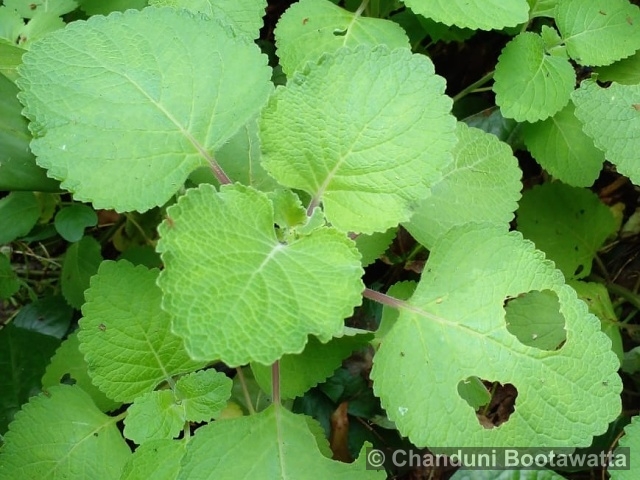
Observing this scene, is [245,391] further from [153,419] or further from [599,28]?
[599,28]

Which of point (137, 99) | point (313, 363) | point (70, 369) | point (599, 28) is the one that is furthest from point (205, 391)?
point (599, 28)

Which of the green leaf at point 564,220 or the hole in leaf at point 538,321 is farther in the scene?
the green leaf at point 564,220

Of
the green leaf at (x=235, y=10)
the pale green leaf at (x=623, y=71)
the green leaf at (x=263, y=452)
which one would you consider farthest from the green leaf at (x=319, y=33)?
the green leaf at (x=263, y=452)

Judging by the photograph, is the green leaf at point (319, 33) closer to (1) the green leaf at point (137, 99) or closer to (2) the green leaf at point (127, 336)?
(1) the green leaf at point (137, 99)

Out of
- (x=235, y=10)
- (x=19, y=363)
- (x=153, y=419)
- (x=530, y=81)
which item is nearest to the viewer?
(x=153, y=419)

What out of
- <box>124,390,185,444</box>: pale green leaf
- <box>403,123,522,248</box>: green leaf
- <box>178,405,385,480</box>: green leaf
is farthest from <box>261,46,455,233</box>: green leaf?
<box>124,390,185,444</box>: pale green leaf

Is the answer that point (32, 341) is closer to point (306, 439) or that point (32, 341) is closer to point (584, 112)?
point (306, 439)
